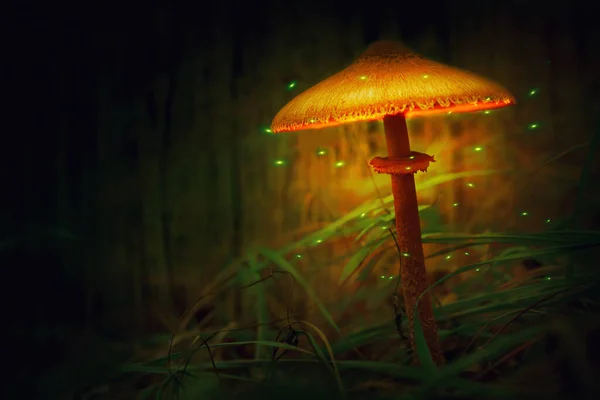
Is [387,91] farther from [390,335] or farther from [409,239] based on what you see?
[390,335]

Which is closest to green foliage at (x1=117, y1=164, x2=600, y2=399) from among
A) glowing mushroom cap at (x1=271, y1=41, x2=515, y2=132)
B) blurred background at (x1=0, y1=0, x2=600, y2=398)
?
blurred background at (x1=0, y1=0, x2=600, y2=398)

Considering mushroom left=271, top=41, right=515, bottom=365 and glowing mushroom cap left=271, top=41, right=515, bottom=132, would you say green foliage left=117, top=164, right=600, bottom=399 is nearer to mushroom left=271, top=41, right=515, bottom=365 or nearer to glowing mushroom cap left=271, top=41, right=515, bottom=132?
mushroom left=271, top=41, right=515, bottom=365

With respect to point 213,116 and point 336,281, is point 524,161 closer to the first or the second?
point 336,281

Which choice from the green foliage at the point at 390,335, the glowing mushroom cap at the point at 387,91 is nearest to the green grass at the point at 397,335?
the green foliage at the point at 390,335

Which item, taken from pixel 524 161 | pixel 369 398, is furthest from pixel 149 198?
pixel 524 161

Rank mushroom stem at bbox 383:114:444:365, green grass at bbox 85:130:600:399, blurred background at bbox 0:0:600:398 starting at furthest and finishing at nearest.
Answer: blurred background at bbox 0:0:600:398, mushroom stem at bbox 383:114:444:365, green grass at bbox 85:130:600:399

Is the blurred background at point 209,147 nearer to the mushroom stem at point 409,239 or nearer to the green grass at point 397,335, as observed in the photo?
the green grass at point 397,335
